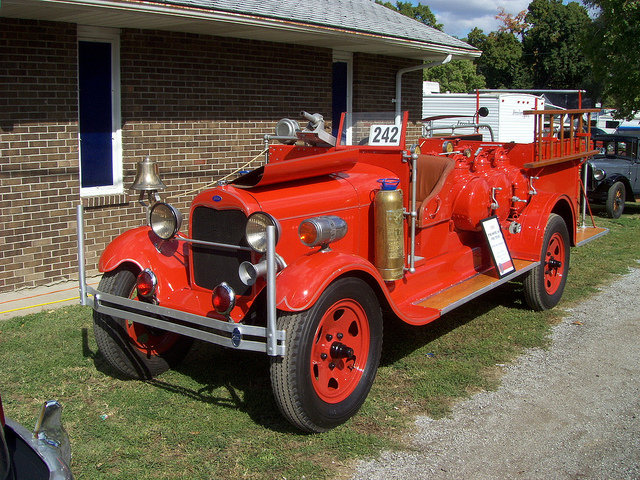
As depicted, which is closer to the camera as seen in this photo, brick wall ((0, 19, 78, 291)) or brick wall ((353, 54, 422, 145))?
brick wall ((0, 19, 78, 291))

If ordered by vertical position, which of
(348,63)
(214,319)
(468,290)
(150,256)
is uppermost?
(348,63)

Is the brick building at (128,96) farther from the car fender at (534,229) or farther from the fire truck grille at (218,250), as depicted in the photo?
the car fender at (534,229)

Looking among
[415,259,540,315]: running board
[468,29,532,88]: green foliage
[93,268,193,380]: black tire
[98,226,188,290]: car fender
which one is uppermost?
[468,29,532,88]: green foliage

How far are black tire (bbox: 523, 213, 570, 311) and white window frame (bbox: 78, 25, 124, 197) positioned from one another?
4763 mm

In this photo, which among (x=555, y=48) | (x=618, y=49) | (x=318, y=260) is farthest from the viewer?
(x=555, y=48)

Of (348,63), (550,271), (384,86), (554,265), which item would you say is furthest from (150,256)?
(384,86)

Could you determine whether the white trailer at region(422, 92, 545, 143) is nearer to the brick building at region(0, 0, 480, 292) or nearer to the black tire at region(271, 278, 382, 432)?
the brick building at region(0, 0, 480, 292)

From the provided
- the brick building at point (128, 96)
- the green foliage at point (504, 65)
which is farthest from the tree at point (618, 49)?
the green foliage at point (504, 65)

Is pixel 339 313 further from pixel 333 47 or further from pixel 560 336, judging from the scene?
pixel 333 47

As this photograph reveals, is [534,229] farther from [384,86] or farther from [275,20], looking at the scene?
[384,86]

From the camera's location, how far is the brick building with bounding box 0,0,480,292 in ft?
21.5

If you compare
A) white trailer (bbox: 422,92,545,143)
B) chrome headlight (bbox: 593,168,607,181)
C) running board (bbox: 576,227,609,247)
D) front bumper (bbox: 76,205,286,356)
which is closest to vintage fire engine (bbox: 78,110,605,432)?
front bumper (bbox: 76,205,286,356)

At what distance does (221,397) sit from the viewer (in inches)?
173

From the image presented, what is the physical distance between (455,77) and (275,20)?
36440 millimetres
